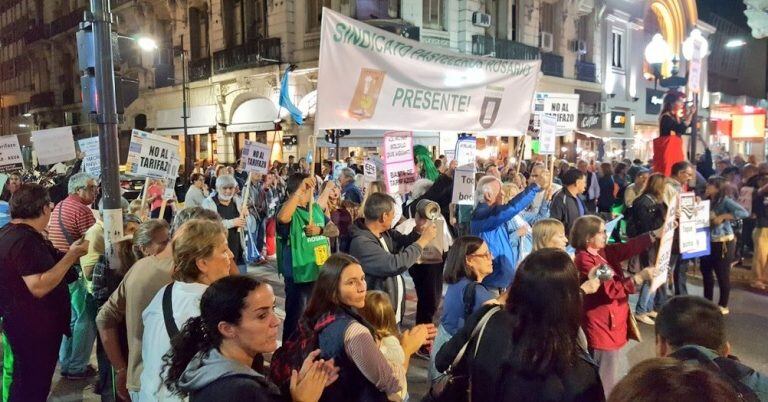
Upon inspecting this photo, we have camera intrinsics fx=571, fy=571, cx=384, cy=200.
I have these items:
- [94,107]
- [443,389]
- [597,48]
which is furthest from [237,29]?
[443,389]

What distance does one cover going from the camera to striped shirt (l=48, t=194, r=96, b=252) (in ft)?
18.3

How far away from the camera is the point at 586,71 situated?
27125 millimetres

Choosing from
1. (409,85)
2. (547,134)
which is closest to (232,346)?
(409,85)

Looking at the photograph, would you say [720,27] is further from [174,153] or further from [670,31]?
[174,153]

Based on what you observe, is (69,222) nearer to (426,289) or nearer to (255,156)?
Result: (426,289)

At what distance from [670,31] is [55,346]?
33.6 meters

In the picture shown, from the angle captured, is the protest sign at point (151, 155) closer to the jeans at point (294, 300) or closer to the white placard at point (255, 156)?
the jeans at point (294, 300)

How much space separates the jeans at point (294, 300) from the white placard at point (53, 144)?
6489mm

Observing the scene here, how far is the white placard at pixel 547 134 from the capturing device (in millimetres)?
7662

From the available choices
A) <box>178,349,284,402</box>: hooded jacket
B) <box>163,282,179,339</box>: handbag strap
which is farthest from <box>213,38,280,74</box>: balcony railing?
<box>178,349,284,402</box>: hooded jacket

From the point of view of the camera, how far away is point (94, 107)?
5.54 metres

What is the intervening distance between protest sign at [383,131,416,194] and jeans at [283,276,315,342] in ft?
10.2

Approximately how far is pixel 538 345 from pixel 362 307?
3.54 feet

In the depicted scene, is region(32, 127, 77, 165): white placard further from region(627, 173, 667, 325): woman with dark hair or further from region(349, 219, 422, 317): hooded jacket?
region(627, 173, 667, 325): woman with dark hair
